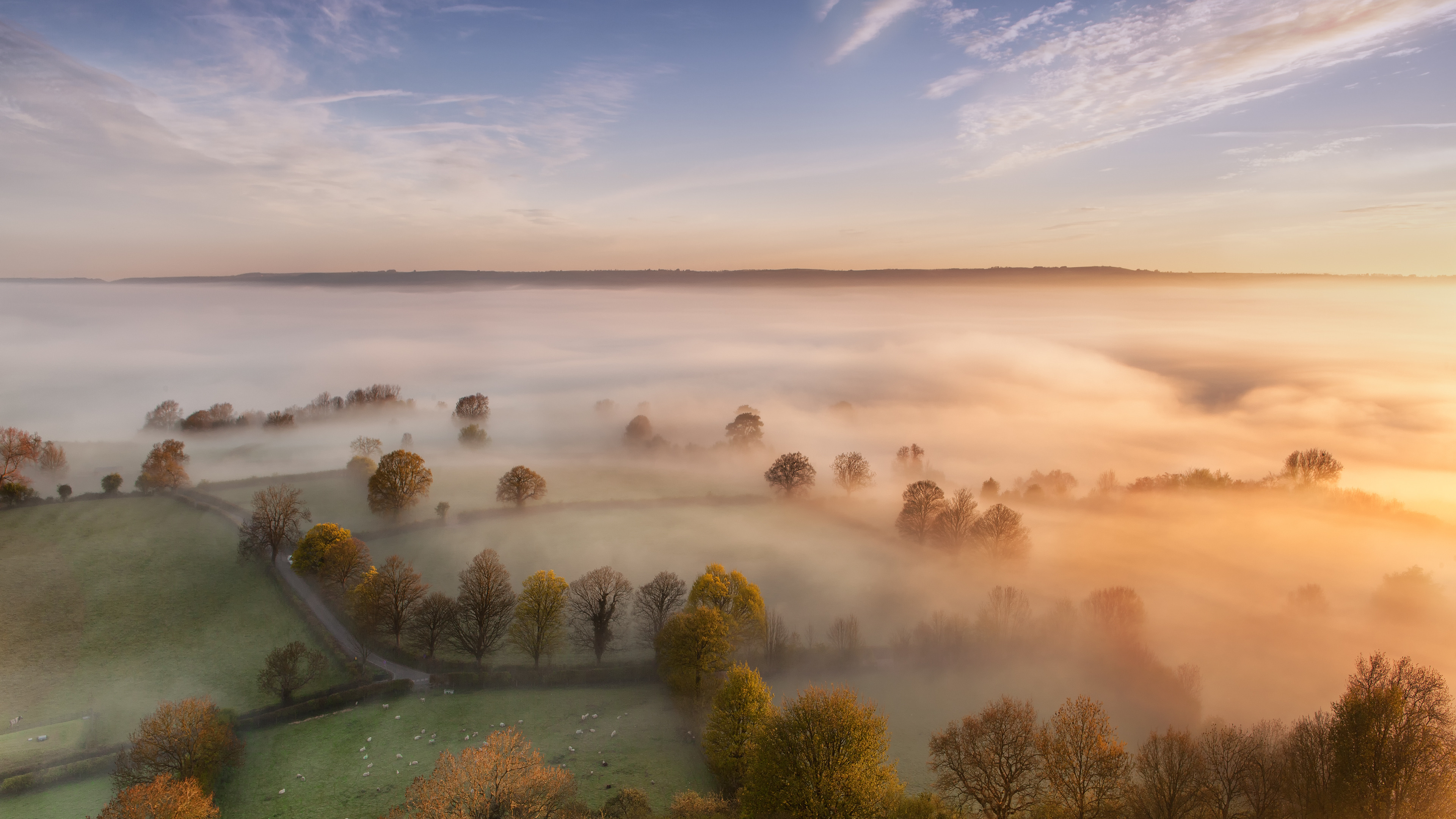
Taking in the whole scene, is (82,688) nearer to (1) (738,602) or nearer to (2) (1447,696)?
(1) (738,602)

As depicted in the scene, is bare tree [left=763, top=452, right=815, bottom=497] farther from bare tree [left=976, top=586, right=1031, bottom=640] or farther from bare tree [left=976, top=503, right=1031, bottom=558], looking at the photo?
bare tree [left=976, top=586, right=1031, bottom=640]

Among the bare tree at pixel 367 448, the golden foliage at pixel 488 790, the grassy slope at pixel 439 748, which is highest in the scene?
the bare tree at pixel 367 448

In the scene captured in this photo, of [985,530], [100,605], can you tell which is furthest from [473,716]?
[985,530]

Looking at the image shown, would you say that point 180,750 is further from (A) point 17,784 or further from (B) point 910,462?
(B) point 910,462

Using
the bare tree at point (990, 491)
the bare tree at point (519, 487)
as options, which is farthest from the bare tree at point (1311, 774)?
the bare tree at point (519, 487)

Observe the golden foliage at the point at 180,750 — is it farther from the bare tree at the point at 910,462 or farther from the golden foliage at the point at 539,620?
the bare tree at the point at 910,462
